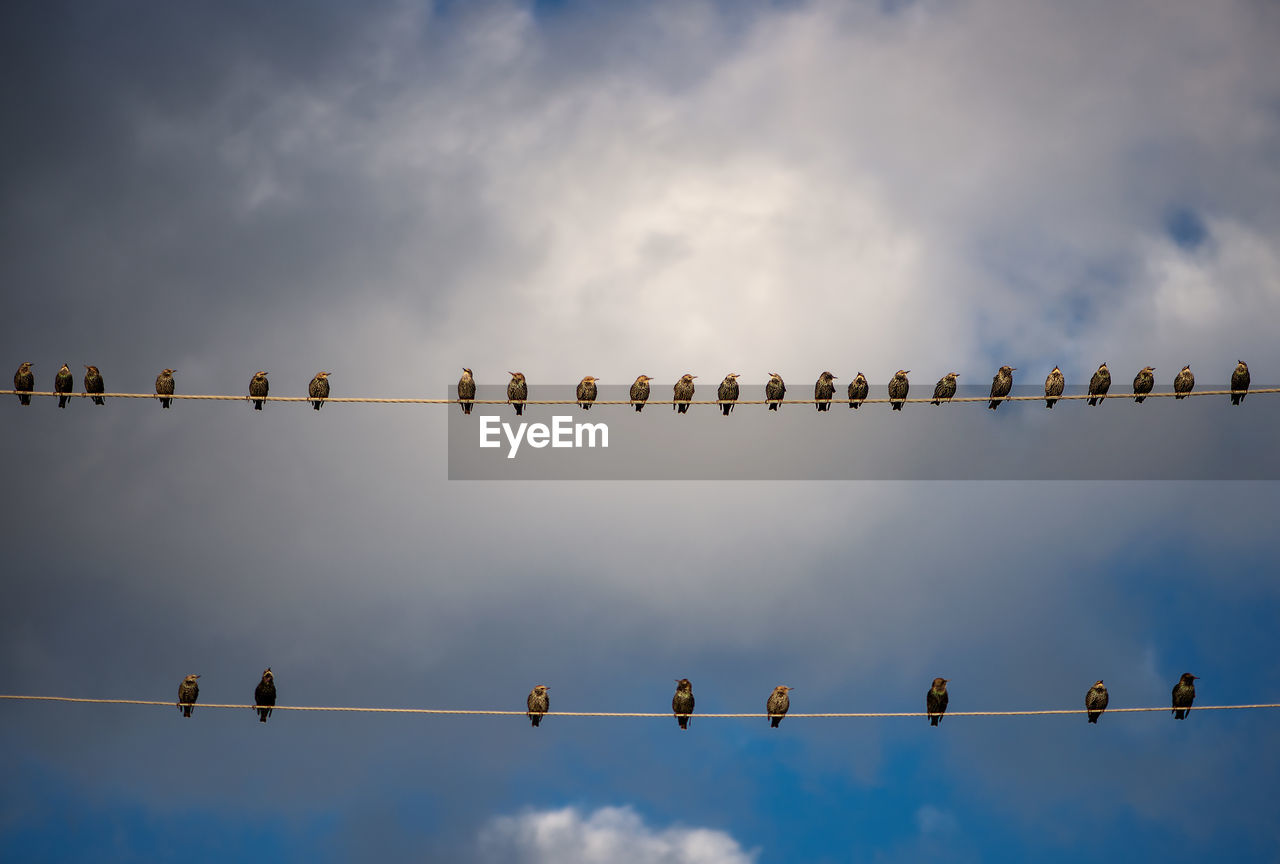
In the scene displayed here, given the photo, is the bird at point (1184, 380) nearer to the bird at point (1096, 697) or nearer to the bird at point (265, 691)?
the bird at point (1096, 697)

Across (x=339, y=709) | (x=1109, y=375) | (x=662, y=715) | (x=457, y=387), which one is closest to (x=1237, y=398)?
(x=1109, y=375)

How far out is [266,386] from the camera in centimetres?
3062

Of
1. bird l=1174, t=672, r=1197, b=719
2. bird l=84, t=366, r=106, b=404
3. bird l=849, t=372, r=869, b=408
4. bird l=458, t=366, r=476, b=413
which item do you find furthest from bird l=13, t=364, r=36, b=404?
bird l=1174, t=672, r=1197, b=719

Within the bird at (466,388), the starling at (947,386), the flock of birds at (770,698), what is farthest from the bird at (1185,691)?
the bird at (466,388)

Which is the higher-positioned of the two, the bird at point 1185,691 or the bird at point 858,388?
the bird at point 858,388

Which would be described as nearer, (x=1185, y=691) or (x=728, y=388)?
(x=1185, y=691)

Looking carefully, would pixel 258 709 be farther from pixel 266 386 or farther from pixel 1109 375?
pixel 1109 375

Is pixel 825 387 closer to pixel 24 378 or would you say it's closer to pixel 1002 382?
pixel 1002 382

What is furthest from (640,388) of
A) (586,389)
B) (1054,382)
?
(1054,382)

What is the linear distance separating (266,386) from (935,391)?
1418 cm

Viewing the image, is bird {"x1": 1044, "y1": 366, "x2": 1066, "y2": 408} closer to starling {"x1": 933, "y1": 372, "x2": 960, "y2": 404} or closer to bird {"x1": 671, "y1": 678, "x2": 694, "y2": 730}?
starling {"x1": 933, "y1": 372, "x2": 960, "y2": 404}

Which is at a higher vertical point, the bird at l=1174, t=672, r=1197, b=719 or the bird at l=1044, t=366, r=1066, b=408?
the bird at l=1044, t=366, r=1066, b=408

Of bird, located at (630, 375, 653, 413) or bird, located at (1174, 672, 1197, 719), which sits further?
bird, located at (630, 375, 653, 413)

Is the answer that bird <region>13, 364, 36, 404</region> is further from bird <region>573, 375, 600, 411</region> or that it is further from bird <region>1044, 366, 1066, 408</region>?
bird <region>1044, 366, 1066, 408</region>
